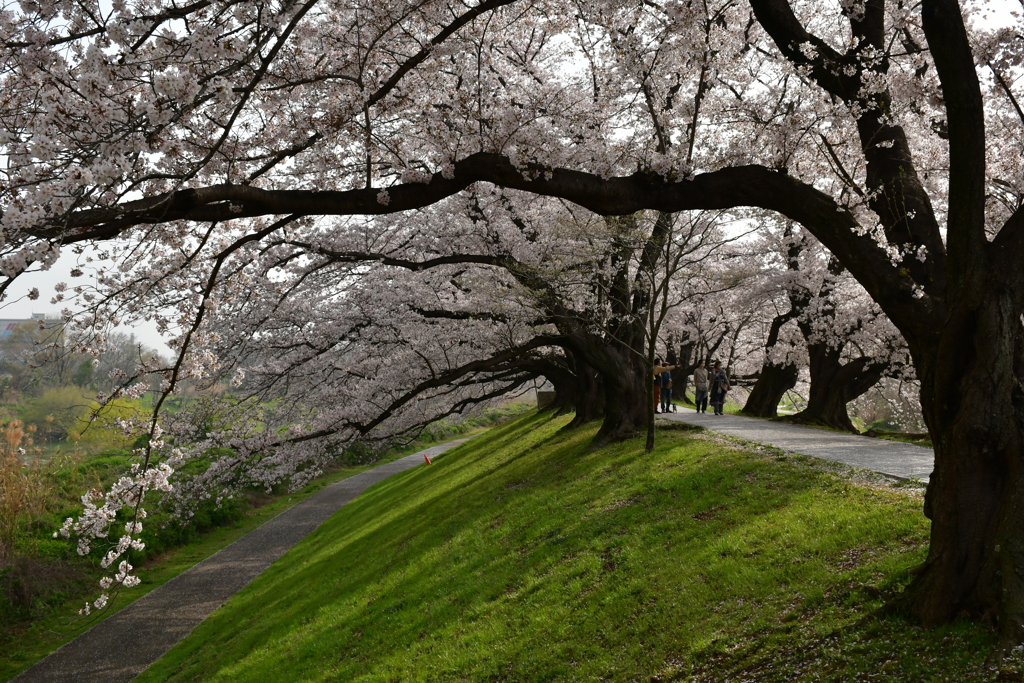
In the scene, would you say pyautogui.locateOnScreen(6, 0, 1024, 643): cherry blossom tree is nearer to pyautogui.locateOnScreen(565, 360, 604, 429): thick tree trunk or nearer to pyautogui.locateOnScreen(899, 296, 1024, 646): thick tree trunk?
pyautogui.locateOnScreen(899, 296, 1024, 646): thick tree trunk

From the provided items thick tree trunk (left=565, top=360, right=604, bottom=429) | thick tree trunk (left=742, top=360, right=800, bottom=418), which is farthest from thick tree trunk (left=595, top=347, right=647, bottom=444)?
thick tree trunk (left=742, top=360, right=800, bottom=418)

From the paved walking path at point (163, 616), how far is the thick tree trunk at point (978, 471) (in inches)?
571

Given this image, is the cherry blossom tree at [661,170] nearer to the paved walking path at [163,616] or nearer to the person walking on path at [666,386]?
the paved walking path at [163,616]

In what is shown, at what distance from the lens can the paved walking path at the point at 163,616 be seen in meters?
13.9

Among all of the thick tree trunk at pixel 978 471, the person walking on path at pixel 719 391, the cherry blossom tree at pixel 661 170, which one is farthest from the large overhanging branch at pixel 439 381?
the person walking on path at pixel 719 391

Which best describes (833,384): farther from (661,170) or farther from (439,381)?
(661,170)

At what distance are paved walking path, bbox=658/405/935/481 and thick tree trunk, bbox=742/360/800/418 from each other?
12.2 ft

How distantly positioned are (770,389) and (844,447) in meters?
10.8

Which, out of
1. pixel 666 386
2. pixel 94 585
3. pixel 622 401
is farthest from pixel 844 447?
pixel 94 585

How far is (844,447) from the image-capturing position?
1359 centimetres

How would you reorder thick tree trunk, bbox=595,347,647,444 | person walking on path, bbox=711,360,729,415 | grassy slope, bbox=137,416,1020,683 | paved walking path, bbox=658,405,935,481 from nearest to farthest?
grassy slope, bbox=137,416,1020,683 → paved walking path, bbox=658,405,935,481 → thick tree trunk, bbox=595,347,647,444 → person walking on path, bbox=711,360,729,415

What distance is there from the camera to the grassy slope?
5.93 metres

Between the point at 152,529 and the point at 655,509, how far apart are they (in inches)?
742

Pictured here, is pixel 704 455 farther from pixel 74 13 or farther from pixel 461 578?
pixel 74 13
